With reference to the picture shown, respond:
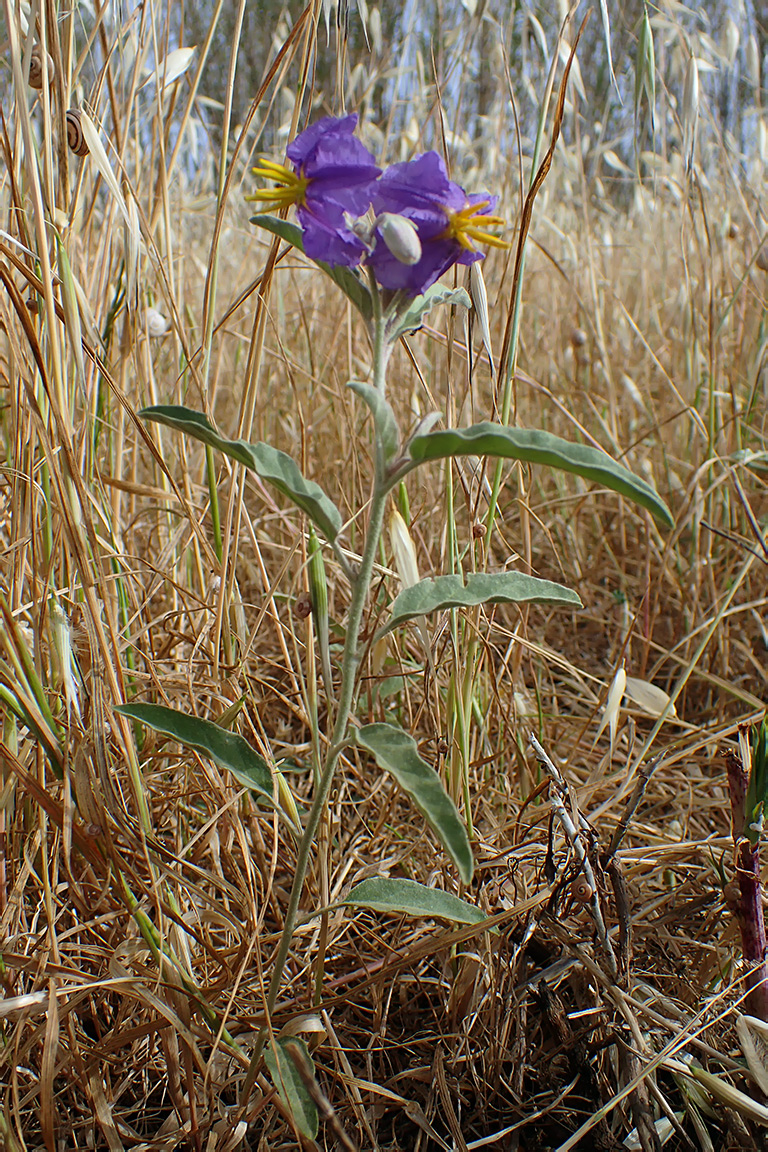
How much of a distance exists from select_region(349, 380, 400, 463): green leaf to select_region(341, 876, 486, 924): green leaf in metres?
0.30

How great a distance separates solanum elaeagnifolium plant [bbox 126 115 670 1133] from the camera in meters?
0.42

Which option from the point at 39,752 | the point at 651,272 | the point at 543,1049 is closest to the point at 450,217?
the point at 39,752

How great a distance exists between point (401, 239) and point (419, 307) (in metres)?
0.11

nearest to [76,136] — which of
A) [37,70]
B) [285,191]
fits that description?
[37,70]

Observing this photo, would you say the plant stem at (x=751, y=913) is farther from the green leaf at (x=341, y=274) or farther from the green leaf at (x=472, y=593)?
the green leaf at (x=341, y=274)

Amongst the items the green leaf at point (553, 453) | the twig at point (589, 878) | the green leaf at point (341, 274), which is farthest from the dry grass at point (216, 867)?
the green leaf at point (553, 453)

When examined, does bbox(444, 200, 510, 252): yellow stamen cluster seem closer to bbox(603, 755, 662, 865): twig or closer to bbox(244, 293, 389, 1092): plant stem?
bbox(244, 293, 389, 1092): plant stem

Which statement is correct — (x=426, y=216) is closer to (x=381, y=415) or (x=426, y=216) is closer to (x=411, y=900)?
(x=381, y=415)

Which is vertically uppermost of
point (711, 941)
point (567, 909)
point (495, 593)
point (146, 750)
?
point (495, 593)

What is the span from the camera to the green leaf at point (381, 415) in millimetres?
451

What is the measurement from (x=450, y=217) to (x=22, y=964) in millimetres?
642

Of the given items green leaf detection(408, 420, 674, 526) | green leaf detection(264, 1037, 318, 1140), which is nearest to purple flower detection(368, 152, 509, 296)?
green leaf detection(408, 420, 674, 526)

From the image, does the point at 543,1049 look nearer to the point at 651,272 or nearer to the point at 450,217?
the point at 450,217

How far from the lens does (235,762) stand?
558mm
